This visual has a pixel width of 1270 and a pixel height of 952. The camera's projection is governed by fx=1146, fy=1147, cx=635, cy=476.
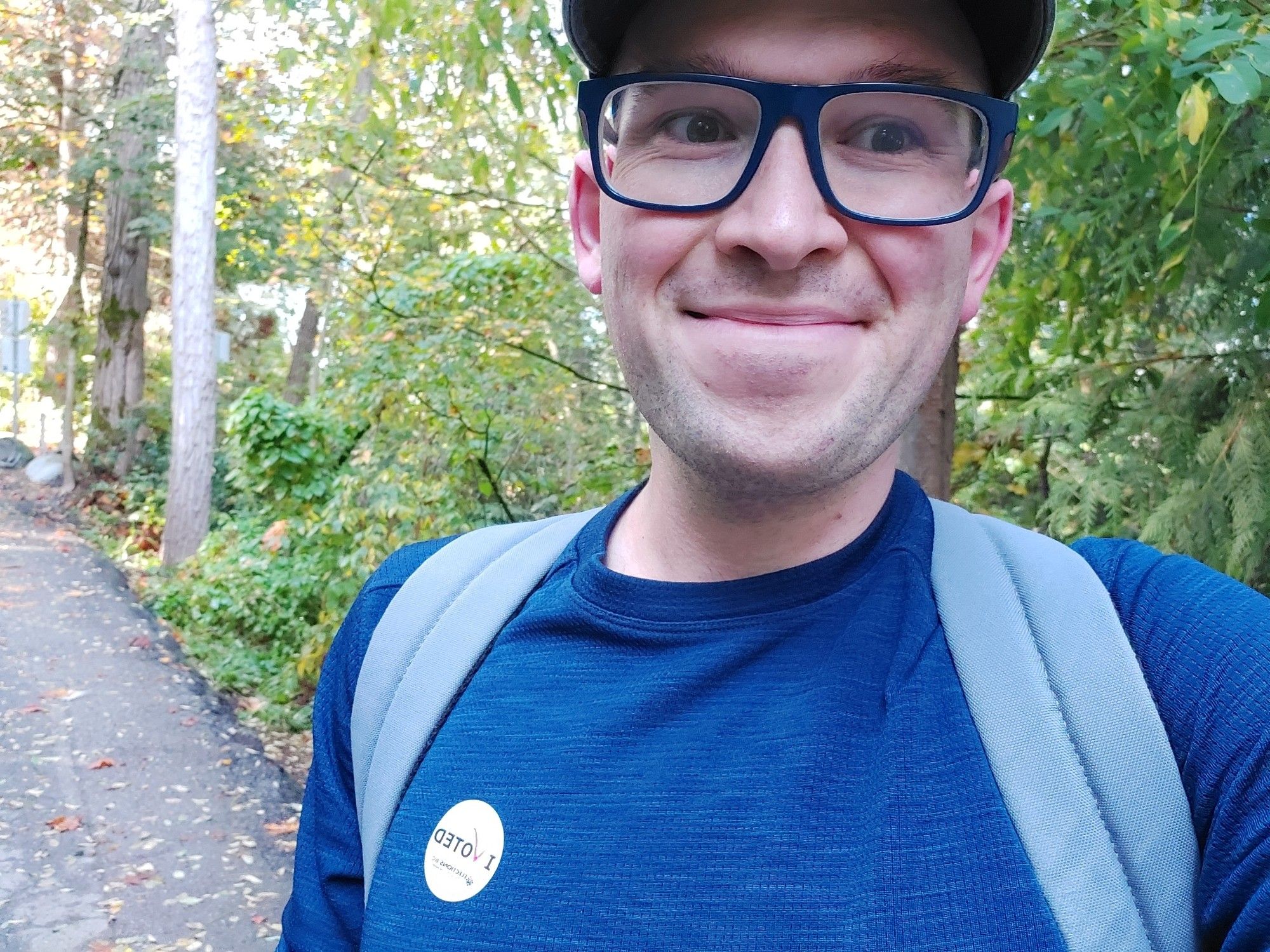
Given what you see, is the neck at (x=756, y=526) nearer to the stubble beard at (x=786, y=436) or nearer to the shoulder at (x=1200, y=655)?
the stubble beard at (x=786, y=436)

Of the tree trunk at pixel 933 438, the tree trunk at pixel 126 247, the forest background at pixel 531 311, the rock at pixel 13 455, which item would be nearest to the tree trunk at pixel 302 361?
the tree trunk at pixel 126 247

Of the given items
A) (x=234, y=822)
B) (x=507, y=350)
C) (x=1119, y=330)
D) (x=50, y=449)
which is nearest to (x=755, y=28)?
(x=1119, y=330)

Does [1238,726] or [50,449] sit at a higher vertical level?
[1238,726]

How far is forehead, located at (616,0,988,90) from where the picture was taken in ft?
4.10

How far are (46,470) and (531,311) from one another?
16534 millimetres

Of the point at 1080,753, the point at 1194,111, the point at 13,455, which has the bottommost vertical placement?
the point at 13,455

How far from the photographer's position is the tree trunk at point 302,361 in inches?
725

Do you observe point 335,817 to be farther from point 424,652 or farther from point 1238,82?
point 1238,82

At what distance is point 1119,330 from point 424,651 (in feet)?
9.43

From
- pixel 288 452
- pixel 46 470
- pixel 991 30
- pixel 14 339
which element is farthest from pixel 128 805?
pixel 46 470

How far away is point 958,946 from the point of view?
3.38ft

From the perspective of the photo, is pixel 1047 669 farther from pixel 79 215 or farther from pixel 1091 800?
pixel 79 215

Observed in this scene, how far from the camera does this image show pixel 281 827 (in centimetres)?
615

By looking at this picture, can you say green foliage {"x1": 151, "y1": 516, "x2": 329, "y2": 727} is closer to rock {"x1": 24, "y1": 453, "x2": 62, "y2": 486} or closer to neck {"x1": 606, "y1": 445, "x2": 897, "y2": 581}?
neck {"x1": 606, "y1": 445, "x2": 897, "y2": 581}
